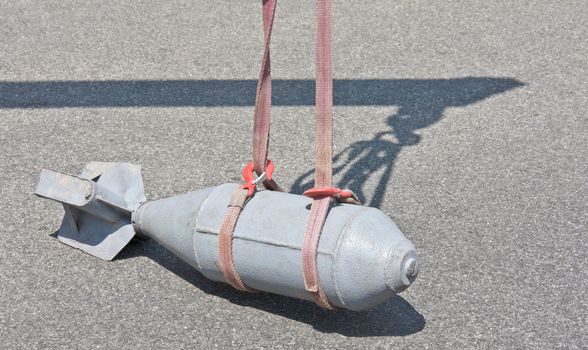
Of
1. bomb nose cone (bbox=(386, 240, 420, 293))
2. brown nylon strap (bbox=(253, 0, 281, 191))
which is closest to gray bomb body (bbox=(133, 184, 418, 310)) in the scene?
bomb nose cone (bbox=(386, 240, 420, 293))

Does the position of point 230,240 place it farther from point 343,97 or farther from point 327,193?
point 343,97

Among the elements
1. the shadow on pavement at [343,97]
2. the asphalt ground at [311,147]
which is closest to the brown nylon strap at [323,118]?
the asphalt ground at [311,147]

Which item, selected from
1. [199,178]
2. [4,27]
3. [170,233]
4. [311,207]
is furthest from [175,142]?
[4,27]

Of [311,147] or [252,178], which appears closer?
[252,178]

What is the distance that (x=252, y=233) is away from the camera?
3.05 m

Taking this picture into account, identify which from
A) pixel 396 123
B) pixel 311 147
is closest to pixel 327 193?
pixel 311 147

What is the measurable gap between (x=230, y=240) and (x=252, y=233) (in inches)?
3.2

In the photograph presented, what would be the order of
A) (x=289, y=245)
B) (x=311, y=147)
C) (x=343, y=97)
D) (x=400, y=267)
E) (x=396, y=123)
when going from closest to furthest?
(x=400, y=267)
(x=289, y=245)
(x=311, y=147)
(x=396, y=123)
(x=343, y=97)

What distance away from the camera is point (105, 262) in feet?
11.6

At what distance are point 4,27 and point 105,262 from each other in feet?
9.02

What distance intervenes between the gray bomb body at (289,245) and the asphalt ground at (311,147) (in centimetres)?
23

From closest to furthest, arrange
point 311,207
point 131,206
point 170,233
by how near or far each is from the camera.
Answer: point 311,207 < point 170,233 < point 131,206

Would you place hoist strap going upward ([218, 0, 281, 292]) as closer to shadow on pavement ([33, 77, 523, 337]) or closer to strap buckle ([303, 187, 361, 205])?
strap buckle ([303, 187, 361, 205])

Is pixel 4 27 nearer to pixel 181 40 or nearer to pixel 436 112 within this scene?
pixel 181 40
